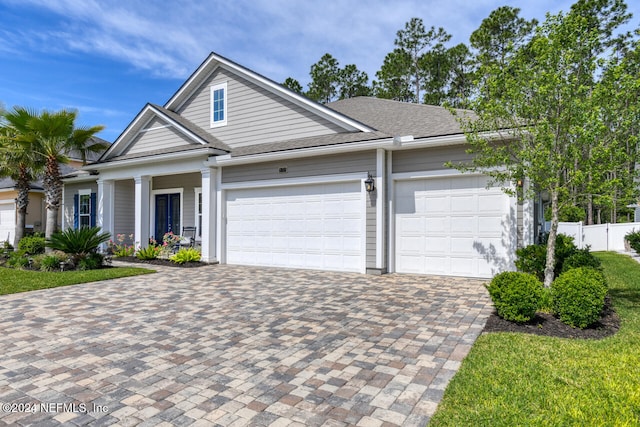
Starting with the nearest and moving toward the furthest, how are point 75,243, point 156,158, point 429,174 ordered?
point 429,174 → point 75,243 → point 156,158

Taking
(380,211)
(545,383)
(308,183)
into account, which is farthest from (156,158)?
Result: (545,383)

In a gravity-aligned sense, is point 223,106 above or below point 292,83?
below

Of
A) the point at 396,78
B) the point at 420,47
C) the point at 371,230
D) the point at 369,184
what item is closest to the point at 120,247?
the point at 371,230

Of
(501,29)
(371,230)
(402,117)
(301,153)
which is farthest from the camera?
(501,29)

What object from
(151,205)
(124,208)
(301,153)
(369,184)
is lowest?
(124,208)

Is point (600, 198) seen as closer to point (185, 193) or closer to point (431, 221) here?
point (431, 221)

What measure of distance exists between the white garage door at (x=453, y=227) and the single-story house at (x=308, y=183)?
0.08ft

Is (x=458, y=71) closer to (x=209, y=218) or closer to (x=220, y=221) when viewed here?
(x=220, y=221)

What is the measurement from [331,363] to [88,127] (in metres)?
13.6

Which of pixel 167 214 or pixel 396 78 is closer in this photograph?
pixel 167 214

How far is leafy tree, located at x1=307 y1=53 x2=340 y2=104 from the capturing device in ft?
90.2

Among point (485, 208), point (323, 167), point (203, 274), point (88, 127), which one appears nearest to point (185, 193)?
point (88, 127)

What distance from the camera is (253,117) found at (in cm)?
1184

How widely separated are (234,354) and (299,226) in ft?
21.8
